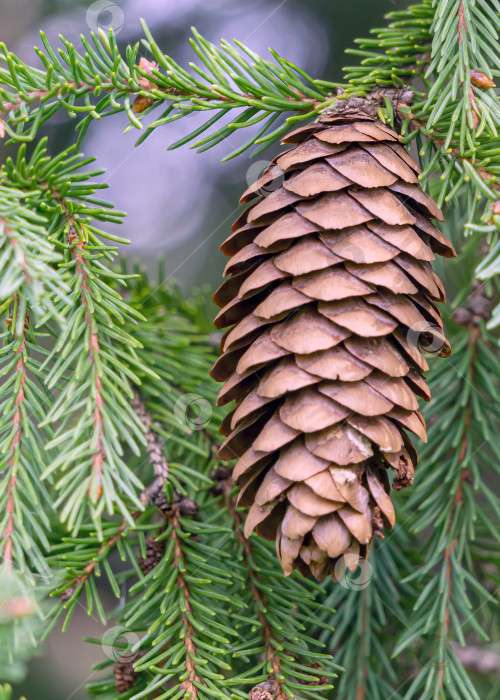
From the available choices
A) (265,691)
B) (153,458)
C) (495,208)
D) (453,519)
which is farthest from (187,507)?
(495,208)

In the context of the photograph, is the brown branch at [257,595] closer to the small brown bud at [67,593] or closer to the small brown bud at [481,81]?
the small brown bud at [67,593]

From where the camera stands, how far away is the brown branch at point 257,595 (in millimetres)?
539

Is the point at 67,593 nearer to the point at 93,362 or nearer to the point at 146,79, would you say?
the point at 93,362

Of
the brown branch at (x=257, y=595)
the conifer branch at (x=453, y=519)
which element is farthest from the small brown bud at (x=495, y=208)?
the brown branch at (x=257, y=595)

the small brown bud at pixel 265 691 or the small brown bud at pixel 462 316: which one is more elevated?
the small brown bud at pixel 462 316

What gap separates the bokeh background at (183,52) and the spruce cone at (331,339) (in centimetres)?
89

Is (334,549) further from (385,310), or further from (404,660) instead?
(404,660)

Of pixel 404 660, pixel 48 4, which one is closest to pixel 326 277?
pixel 404 660

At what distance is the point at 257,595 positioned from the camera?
0.62 metres

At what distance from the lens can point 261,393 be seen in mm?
518

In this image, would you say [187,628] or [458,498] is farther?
[458,498]

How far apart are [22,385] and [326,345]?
0.87 feet

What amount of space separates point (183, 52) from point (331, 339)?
1.26 m

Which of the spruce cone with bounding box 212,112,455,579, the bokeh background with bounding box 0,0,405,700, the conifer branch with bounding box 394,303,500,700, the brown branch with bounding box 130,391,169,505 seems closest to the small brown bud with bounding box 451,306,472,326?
the conifer branch with bounding box 394,303,500,700
